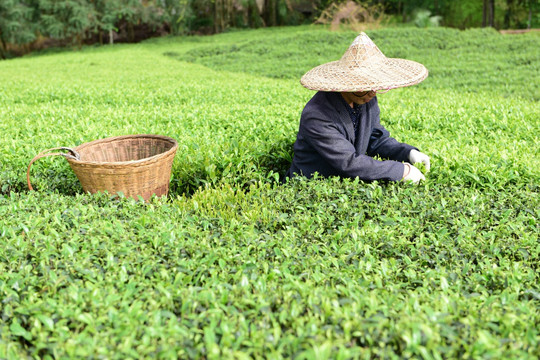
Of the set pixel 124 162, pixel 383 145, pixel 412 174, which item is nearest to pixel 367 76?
pixel 412 174

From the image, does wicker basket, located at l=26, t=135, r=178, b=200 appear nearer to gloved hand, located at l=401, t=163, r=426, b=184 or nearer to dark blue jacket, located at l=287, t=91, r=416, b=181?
dark blue jacket, located at l=287, t=91, r=416, b=181

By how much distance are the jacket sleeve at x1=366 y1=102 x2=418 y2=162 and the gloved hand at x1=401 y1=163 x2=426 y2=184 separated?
1.18 feet

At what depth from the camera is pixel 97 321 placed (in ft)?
6.59

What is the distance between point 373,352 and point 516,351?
577 millimetres

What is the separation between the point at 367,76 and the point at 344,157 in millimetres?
668

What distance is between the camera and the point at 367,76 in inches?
136

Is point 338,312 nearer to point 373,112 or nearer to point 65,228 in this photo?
point 65,228

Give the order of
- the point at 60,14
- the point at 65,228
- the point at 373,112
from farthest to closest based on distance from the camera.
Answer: the point at 60,14 < the point at 373,112 < the point at 65,228

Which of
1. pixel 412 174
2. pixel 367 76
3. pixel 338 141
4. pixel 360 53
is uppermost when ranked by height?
pixel 360 53

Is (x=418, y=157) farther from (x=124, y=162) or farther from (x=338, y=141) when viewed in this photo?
(x=124, y=162)

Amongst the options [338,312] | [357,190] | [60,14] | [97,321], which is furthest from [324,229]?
[60,14]

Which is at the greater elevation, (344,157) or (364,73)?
(364,73)

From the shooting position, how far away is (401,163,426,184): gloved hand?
12.0ft

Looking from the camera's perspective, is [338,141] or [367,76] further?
[338,141]
